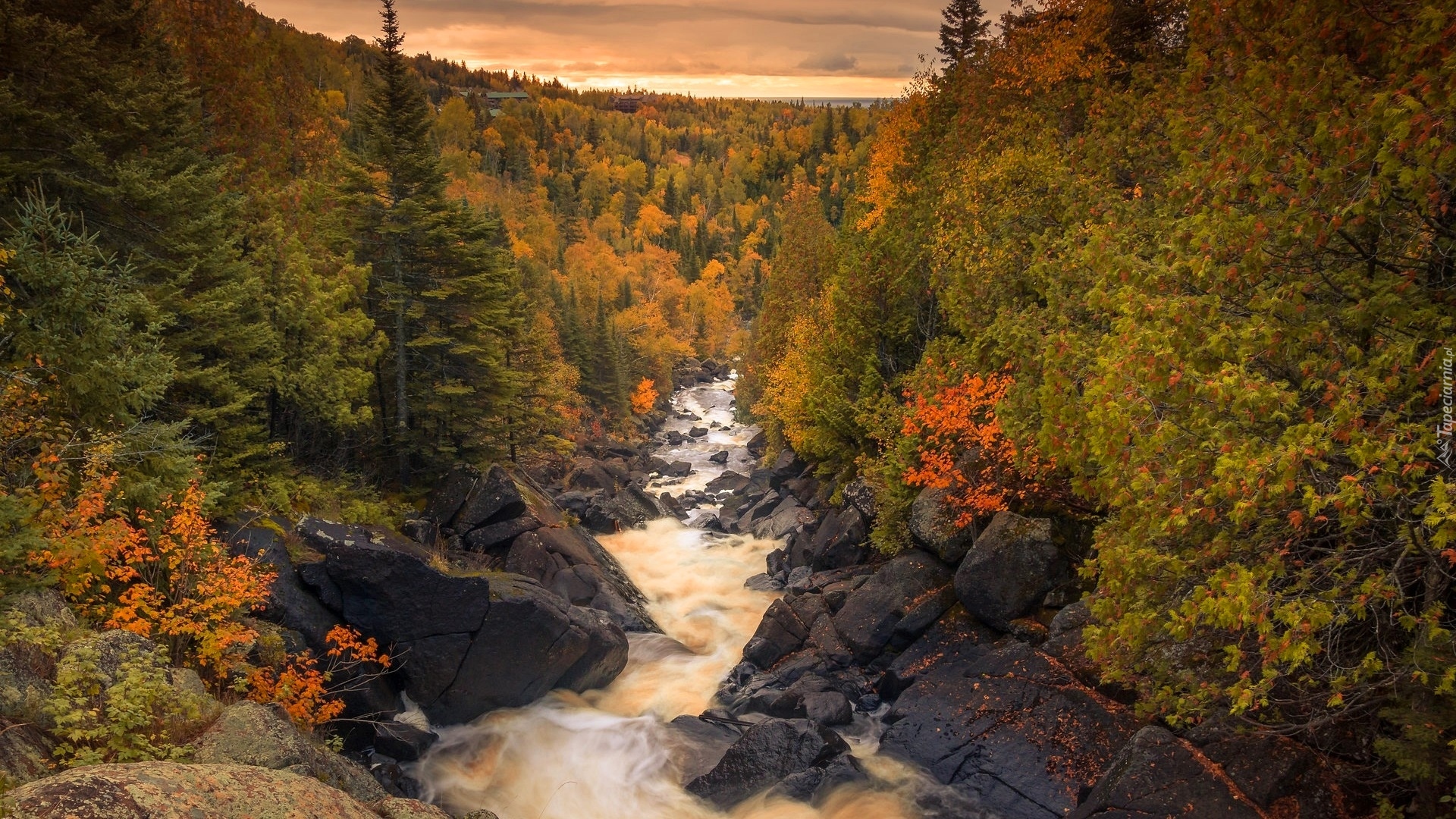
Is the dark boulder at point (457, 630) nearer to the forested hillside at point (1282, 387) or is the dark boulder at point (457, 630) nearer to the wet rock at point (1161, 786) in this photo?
the forested hillside at point (1282, 387)

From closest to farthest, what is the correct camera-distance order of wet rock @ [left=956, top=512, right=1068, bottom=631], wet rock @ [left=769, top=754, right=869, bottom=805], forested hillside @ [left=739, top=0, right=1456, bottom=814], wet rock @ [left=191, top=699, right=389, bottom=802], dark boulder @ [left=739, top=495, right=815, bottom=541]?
forested hillside @ [left=739, top=0, right=1456, bottom=814]
wet rock @ [left=191, top=699, right=389, bottom=802]
wet rock @ [left=769, top=754, right=869, bottom=805]
wet rock @ [left=956, top=512, right=1068, bottom=631]
dark boulder @ [left=739, top=495, right=815, bottom=541]

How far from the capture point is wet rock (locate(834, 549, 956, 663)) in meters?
20.4

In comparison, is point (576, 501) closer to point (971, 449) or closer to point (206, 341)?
point (206, 341)

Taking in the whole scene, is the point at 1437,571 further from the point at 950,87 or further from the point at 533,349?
the point at 533,349

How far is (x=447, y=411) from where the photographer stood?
27750 millimetres

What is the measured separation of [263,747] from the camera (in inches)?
374

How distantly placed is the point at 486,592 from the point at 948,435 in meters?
13.5

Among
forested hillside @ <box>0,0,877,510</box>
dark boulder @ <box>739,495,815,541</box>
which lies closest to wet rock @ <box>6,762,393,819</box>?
forested hillside @ <box>0,0,877,510</box>

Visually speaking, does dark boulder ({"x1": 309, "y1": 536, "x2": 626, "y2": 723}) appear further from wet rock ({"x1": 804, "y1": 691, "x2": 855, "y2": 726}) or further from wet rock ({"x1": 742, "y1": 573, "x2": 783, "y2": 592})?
wet rock ({"x1": 742, "y1": 573, "x2": 783, "y2": 592})

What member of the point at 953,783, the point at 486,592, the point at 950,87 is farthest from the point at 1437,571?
the point at 950,87

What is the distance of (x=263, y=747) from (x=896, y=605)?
15.6 m

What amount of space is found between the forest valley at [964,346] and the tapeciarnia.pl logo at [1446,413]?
0.05 m

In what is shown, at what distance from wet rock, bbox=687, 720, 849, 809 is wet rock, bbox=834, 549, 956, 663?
405 cm

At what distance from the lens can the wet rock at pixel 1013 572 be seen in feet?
60.5
